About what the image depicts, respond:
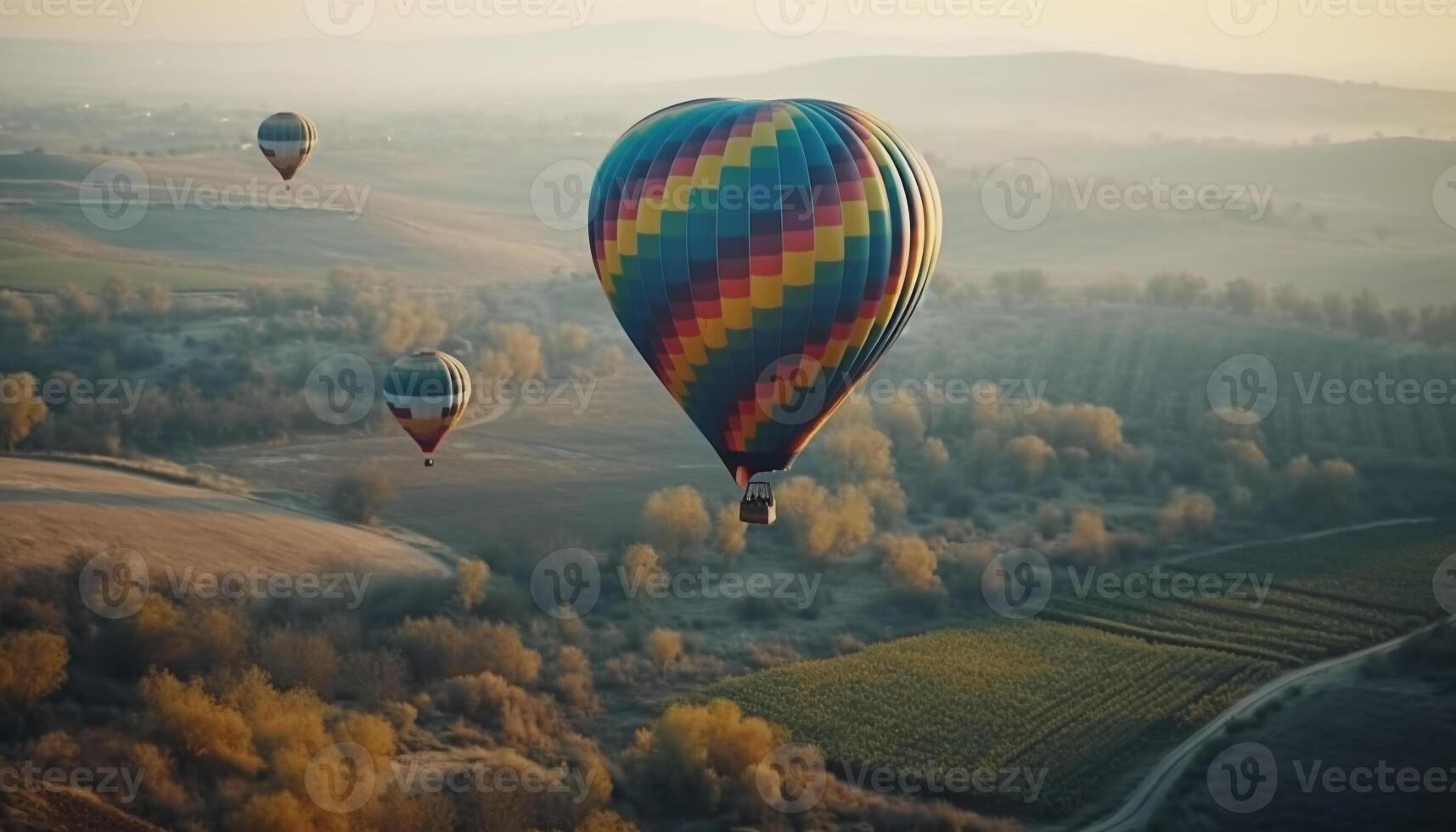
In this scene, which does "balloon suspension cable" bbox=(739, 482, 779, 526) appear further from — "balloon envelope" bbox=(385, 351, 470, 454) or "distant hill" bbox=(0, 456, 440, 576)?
"balloon envelope" bbox=(385, 351, 470, 454)

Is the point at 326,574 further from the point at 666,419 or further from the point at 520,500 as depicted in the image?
the point at 666,419

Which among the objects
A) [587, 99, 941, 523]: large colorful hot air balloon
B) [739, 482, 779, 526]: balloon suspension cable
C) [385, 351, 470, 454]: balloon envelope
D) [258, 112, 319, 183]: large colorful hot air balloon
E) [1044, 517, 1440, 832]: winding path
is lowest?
[1044, 517, 1440, 832]: winding path

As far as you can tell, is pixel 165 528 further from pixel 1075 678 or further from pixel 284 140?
pixel 284 140

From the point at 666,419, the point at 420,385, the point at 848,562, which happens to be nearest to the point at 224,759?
the point at 420,385

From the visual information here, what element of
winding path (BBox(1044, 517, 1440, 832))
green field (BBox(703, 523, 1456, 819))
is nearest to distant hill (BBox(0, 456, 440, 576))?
green field (BBox(703, 523, 1456, 819))

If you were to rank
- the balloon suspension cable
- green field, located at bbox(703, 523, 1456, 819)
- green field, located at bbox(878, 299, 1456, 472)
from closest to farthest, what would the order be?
the balloon suspension cable < green field, located at bbox(703, 523, 1456, 819) < green field, located at bbox(878, 299, 1456, 472)

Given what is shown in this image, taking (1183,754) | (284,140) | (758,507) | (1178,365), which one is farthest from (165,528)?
(1178,365)
